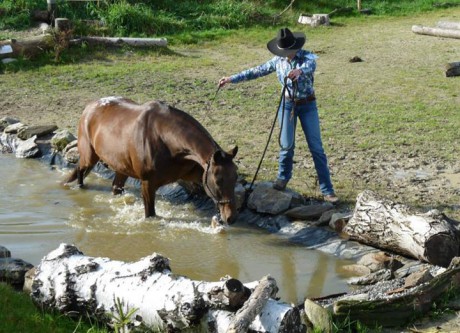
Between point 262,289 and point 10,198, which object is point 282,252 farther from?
point 10,198

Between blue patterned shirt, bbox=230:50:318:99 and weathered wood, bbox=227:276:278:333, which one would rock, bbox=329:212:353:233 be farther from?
weathered wood, bbox=227:276:278:333

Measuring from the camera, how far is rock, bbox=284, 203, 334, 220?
9.45 meters

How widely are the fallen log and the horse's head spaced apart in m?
11.3

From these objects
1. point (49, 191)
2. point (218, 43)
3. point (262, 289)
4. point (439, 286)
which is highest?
point (262, 289)

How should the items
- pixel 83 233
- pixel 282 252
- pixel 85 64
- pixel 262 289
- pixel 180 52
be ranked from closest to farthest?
1. pixel 262 289
2. pixel 282 252
3. pixel 83 233
4. pixel 85 64
5. pixel 180 52

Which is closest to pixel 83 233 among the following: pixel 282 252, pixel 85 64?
pixel 282 252

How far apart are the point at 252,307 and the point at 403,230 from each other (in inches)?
120

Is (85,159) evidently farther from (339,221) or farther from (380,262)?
(380,262)

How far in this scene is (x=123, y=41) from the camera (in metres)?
19.9

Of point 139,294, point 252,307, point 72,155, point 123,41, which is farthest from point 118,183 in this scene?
point 123,41

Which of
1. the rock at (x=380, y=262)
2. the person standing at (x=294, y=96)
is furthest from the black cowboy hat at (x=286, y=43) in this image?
the rock at (x=380, y=262)

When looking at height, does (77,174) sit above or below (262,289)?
below

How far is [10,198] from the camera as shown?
1098 cm

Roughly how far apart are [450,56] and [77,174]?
430 inches
